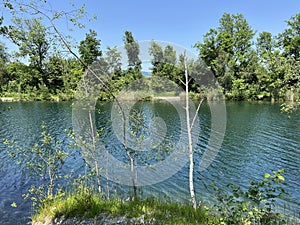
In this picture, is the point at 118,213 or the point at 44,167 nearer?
the point at 118,213

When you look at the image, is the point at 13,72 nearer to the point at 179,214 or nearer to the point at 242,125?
the point at 242,125

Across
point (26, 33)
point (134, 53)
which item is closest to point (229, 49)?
point (134, 53)

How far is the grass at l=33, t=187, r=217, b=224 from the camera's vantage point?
15.7ft

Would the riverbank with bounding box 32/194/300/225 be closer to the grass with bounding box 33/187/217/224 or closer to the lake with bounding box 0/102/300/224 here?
the grass with bounding box 33/187/217/224

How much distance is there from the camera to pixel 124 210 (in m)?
5.39

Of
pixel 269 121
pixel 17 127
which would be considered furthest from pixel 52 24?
pixel 269 121

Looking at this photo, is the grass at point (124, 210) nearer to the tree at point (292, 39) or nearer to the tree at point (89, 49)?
the tree at point (89, 49)

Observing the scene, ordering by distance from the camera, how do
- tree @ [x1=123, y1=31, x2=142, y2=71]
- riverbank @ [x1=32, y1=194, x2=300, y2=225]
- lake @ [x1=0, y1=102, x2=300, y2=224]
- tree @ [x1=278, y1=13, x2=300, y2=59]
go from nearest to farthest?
1. riverbank @ [x1=32, y1=194, x2=300, y2=225]
2. tree @ [x1=123, y1=31, x2=142, y2=71]
3. lake @ [x1=0, y1=102, x2=300, y2=224]
4. tree @ [x1=278, y1=13, x2=300, y2=59]

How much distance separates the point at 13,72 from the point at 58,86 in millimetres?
9150

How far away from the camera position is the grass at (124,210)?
4791mm

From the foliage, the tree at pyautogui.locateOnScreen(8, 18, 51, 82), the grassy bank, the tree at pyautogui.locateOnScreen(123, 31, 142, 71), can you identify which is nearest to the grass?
the grassy bank

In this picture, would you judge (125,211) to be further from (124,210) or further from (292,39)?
(292,39)

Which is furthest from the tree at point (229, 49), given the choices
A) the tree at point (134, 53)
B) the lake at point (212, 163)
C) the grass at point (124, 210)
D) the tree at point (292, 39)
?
the grass at point (124, 210)

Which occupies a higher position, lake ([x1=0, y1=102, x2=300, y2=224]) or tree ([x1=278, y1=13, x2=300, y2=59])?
tree ([x1=278, y1=13, x2=300, y2=59])
